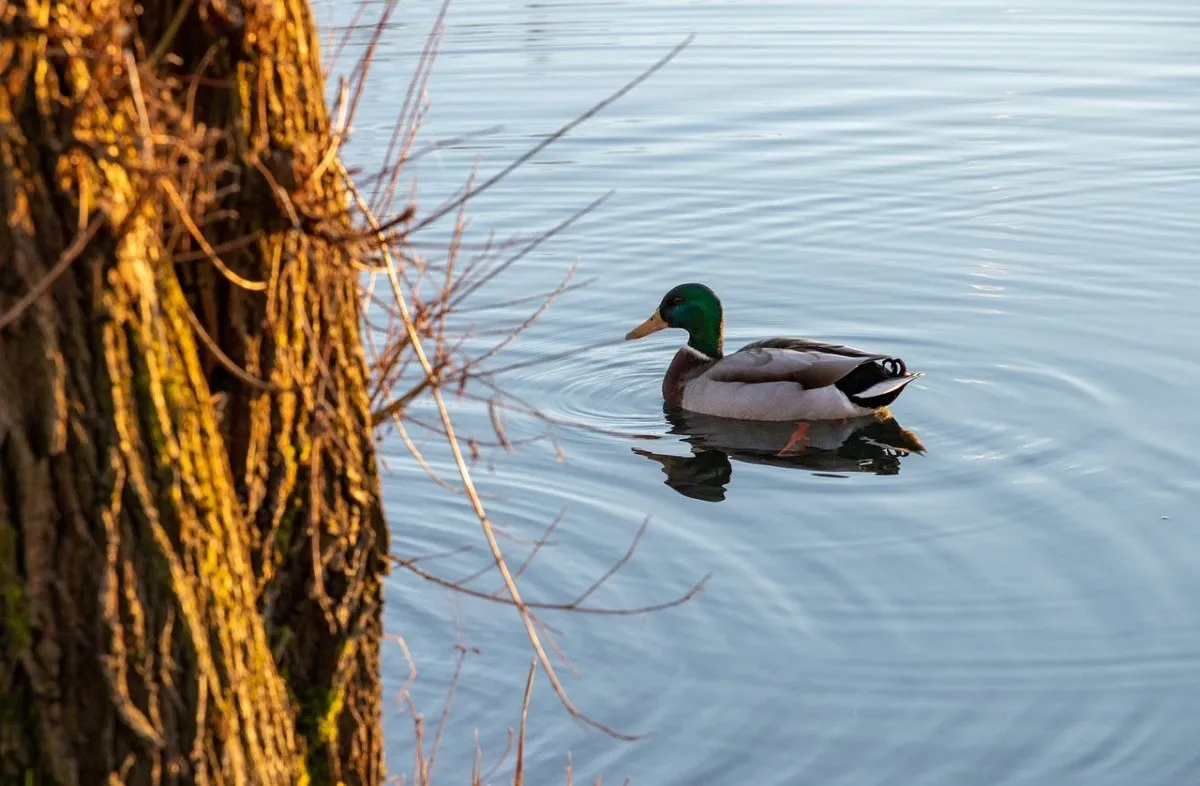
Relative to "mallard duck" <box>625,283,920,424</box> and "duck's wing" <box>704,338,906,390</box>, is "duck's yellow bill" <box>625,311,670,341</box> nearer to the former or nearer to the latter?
"mallard duck" <box>625,283,920,424</box>

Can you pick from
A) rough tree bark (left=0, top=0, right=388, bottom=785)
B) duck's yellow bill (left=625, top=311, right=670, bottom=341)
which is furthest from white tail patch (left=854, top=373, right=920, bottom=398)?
rough tree bark (left=0, top=0, right=388, bottom=785)

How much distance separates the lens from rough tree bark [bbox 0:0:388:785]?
2.97 m

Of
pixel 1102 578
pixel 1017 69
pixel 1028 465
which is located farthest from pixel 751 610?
pixel 1017 69

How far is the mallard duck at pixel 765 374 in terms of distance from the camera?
32.0ft

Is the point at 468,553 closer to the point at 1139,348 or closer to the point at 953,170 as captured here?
the point at 1139,348

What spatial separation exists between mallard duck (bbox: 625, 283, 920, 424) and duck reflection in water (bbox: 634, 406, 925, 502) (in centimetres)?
8

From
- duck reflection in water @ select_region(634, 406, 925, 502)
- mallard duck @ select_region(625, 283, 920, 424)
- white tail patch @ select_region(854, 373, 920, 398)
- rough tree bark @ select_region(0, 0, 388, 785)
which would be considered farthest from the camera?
mallard duck @ select_region(625, 283, 920, 424)

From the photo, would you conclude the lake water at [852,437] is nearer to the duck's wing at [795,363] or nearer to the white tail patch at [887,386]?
the white tail patch at [887,386]

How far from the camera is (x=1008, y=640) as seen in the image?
21.4 feet

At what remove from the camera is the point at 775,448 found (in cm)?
962

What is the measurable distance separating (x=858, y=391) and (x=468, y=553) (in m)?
3.17

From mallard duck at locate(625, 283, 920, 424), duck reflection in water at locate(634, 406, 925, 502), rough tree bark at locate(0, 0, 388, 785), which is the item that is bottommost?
duck reflection in water at locate(634, 406, 925, 502)

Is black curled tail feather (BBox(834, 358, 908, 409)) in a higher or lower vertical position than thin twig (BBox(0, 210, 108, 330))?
lower

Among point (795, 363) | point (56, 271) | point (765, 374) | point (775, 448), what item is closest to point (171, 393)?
point (56, 271)
